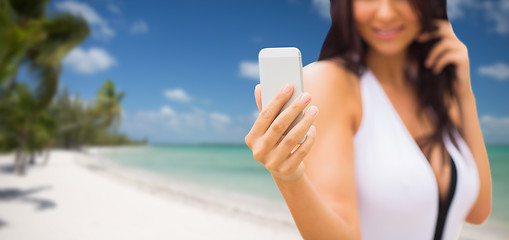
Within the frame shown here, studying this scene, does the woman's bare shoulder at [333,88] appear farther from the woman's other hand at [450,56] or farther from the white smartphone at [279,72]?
the woman's other hand at [450,56]

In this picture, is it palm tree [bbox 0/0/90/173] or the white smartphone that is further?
palm tree [bbox 0/0/90/173]

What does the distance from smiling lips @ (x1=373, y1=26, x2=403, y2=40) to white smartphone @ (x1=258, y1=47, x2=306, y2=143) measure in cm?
31

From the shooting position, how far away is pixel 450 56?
1031mm

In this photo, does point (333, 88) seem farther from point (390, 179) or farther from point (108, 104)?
point (108, 104)

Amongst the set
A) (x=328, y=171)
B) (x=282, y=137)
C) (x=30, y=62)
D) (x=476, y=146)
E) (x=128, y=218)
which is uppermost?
(x=30, y=62)

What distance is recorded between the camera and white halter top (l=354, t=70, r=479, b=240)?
2.56ft

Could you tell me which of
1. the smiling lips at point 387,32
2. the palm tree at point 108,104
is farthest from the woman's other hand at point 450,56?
the palm tree at point 108,104

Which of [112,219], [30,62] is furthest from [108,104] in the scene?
[112,219]

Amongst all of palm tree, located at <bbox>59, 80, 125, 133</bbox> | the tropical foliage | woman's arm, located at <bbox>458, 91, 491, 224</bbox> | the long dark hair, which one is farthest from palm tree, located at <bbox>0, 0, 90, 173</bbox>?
palm tree, located at <bbox>59, 80, 125, 133</bbox>

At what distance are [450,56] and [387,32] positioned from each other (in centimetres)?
37

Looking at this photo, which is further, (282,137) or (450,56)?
(450,56)

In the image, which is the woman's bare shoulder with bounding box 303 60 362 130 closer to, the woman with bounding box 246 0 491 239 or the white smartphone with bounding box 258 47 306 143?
the woman with bounding box 246 0 491 239

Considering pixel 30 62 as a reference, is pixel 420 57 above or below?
below

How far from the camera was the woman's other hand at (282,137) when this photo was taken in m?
0.56
